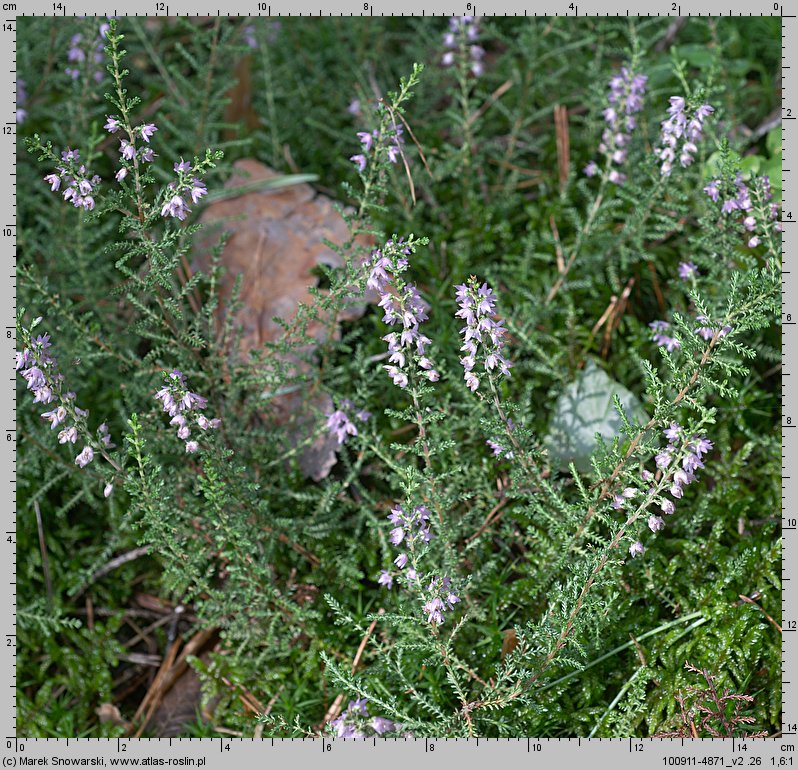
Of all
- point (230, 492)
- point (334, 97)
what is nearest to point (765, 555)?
point (230, 492)

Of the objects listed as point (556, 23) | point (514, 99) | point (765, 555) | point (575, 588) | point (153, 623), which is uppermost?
point (556, 23)

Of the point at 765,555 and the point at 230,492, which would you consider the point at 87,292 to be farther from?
the point at 765,555

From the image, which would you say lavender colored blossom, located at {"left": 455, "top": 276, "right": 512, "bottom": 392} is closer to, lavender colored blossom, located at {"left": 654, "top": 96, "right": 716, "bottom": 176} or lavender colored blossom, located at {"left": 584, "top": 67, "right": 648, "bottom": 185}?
lavender colored blossom, located at {"left": 654, "top": 96, "right": 716, "bottom": 176}

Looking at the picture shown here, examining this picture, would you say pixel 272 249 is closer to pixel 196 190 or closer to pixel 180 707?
pixel 196 190

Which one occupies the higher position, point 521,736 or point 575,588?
point 575,588

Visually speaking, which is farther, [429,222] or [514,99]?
[514,99]

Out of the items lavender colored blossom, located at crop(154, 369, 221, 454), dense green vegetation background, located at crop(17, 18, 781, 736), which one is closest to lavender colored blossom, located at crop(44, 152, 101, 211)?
dense green vegetation background, located at crop(17, 18, 781, 736)
